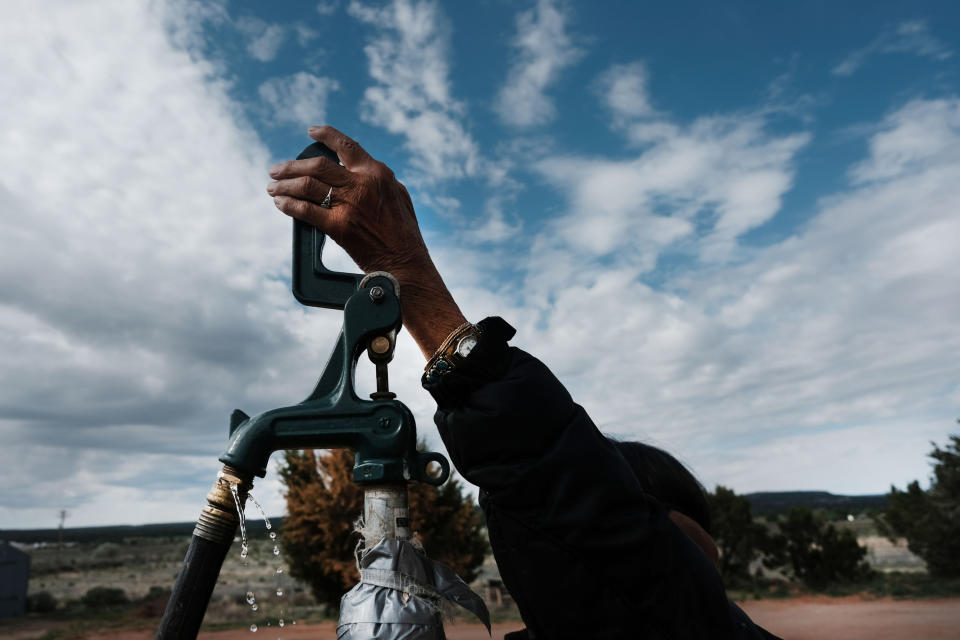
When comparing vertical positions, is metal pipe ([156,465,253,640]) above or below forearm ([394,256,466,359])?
below

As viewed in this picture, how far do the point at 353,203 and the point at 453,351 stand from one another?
42 cm

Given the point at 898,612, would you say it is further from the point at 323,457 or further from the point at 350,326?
the point at 350,326

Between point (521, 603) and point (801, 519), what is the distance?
2566 cm

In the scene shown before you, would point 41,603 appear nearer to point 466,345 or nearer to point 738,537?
point 738,537

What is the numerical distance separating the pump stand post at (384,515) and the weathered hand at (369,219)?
35 cm

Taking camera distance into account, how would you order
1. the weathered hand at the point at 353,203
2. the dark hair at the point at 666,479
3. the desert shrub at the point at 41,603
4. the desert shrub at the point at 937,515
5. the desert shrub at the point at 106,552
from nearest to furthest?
the weathered hand at the point at 353,203
the dark hair at the point at 666,479
the desert shrub at the point at 937,515
the desert shrub at the point at 41,603
the desert shrub at the point at 106,552

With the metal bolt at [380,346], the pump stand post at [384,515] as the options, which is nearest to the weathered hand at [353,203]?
the metal bolt at [380,346]

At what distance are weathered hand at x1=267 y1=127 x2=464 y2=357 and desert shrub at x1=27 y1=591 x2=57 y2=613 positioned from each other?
32.5 metres

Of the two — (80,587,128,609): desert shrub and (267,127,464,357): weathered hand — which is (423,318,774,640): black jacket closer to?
(267,127,464,357): weathered hand

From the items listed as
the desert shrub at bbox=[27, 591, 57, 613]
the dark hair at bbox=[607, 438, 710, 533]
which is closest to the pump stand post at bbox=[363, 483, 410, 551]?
the dark hair at bbox=[607, 438, 710, 533]

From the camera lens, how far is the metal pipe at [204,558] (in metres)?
1.33

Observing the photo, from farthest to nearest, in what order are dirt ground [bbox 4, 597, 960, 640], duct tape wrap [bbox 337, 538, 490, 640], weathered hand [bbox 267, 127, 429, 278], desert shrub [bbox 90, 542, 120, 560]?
desert shrub [bbox 90, 542, 120, 560] < dirt ground [bbox 4, 597, 960, 640] < weathered hand [bbox 267, 127, 429, 278] < duct tape wrap [bbox 337, 538, 490, 640]

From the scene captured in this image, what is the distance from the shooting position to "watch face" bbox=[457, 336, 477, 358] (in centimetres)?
141

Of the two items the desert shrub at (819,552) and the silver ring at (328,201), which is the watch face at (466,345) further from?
the desert shrub at (819,552)
